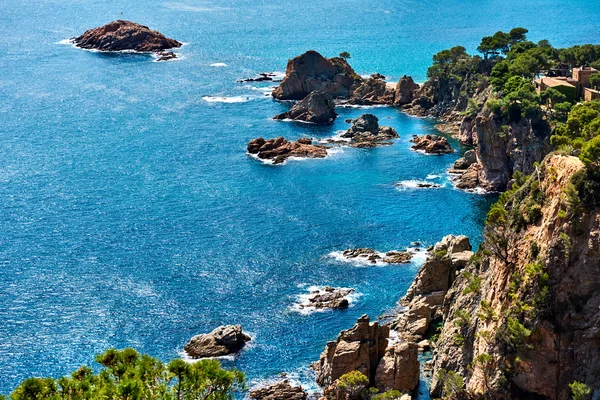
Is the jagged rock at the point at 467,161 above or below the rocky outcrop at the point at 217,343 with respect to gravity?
above

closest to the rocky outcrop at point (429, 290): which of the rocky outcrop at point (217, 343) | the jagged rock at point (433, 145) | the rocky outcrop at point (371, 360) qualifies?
the rocky outcrop at point (371, 360)

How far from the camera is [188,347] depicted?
10244 cm

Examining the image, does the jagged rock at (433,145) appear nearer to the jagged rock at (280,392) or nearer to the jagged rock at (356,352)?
the jagged rock at (356,352)

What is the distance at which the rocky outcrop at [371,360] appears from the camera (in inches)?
3632

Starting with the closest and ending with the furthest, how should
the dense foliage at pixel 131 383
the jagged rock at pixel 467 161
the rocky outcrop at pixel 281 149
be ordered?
the dense foliage at pixel 131 383, the jagged rock at pixel 467 161, the rocky outcrop at pixel 281 149

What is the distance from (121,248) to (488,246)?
202 feet

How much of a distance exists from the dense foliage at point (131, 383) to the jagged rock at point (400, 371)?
30.5 m

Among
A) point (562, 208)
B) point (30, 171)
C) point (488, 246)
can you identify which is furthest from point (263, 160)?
point (562, 208)

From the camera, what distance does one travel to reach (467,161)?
167000 millimetres

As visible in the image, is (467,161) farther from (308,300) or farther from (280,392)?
(280,392)

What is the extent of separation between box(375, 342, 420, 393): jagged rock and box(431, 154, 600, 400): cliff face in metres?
6.18

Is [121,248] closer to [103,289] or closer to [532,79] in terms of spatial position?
[103,289]

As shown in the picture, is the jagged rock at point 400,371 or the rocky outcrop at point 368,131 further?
the rocky outcrop at point 368,131

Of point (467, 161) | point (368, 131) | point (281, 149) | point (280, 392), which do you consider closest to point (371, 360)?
point (280, 392)
